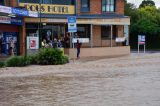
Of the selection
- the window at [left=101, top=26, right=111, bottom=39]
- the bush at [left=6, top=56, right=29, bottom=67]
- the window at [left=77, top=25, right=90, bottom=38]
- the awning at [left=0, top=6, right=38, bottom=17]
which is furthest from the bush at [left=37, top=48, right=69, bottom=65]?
the window at [left=101, top=26, right=111, bottom=39]

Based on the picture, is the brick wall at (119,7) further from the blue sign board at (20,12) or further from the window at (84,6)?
the blue sign board at (20,12)

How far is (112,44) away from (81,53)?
25.9 feet

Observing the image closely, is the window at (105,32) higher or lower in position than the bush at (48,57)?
higher

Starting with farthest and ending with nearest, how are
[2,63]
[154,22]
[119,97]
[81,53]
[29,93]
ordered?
[154,22], [81,53], [2,63], [29,93], [119,97]

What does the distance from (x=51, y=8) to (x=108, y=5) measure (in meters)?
8.78

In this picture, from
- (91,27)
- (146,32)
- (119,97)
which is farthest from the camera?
(146,32)

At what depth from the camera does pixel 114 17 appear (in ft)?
184

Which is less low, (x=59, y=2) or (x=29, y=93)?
(x=59, y=2)

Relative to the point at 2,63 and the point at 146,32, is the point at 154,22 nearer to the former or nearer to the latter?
the point at 146,32

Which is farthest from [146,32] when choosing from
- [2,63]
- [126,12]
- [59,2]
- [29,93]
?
[29,93]

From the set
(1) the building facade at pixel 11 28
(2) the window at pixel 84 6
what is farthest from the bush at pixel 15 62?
(2) the window at pixel 84 6

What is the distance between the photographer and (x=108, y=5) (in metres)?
56.5

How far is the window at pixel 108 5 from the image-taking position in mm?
55938

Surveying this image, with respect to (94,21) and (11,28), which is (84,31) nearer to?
(94,21)
